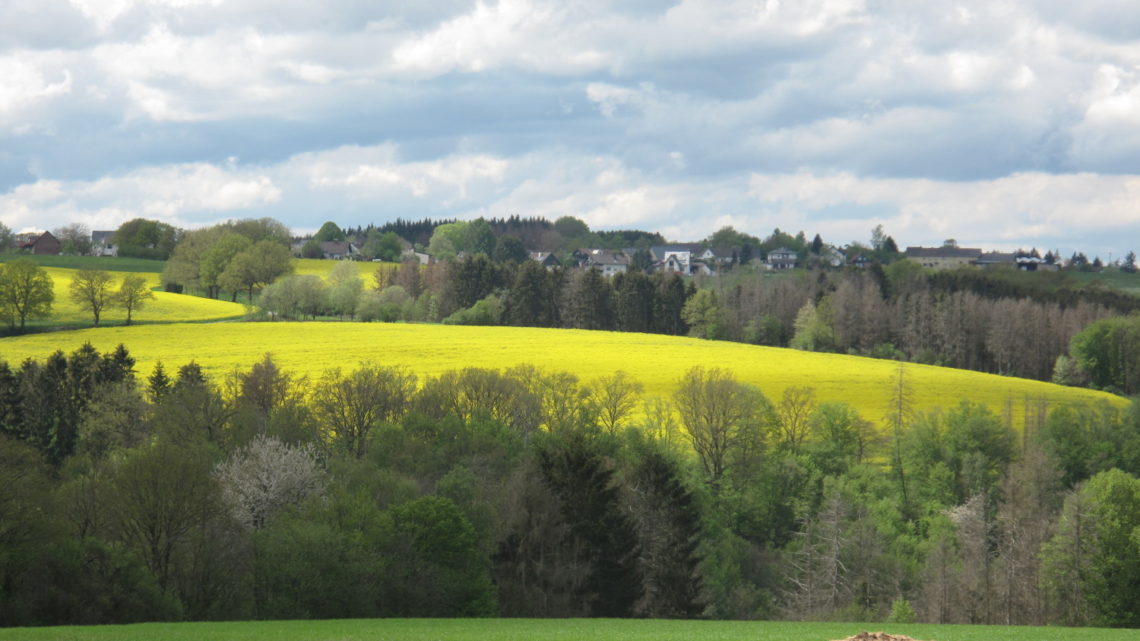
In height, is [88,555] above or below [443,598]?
above

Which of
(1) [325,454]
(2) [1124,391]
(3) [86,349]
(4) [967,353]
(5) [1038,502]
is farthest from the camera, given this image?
(4) [967,353]

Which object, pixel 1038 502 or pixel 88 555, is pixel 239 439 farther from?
pixel 1038 502

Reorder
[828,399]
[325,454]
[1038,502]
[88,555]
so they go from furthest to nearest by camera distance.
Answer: [828,399], [1038,502], [325,454], [88,555]

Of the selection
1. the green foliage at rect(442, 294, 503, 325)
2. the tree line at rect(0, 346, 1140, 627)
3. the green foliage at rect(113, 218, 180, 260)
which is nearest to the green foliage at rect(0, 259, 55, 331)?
the tree line at rect(0, 346, 1140, 627)

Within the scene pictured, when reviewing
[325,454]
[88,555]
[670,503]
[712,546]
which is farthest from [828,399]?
[88,555]

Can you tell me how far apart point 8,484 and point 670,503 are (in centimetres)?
2709

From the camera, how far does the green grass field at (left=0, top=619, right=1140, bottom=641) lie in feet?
87.1

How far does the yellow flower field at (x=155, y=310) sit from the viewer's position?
96562 millimetres

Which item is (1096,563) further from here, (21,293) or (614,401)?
(21,293)

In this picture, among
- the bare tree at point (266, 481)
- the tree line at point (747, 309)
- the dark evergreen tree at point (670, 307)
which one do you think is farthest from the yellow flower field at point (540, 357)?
the bare tree at point (266, 481)

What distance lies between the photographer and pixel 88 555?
112 ft

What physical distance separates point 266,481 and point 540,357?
44088 mm

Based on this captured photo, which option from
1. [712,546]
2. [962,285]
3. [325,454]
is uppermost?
[962,285]

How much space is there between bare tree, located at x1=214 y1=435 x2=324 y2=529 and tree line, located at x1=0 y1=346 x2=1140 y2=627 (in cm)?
9
